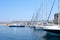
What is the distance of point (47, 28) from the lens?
26.2m

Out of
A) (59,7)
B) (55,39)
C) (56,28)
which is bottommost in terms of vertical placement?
(55,39)

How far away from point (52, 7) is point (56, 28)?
6.49 meters

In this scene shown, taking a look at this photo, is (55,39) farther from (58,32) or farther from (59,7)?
(59,7)

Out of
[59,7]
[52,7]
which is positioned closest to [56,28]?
[59,7]

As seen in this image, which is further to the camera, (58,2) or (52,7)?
(52,7)

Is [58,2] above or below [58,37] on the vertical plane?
above

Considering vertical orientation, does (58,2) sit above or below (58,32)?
above

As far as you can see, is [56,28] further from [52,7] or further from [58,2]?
[52,7]

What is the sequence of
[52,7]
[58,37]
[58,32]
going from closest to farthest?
[58,32] < [58,37] < [52,7]

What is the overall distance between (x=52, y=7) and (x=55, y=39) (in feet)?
22.9

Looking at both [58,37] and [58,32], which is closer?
[58,32]

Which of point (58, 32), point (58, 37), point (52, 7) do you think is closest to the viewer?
point (58, 32)

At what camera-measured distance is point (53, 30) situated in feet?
81.9

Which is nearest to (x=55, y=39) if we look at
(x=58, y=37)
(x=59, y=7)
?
(x=58, y=37)
